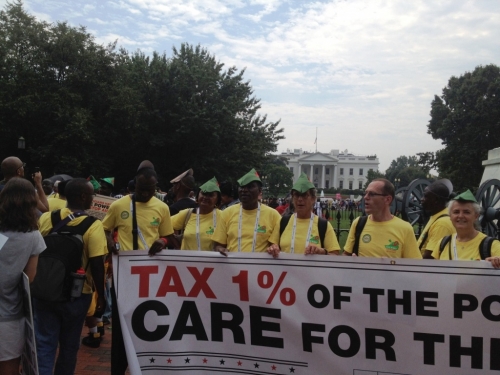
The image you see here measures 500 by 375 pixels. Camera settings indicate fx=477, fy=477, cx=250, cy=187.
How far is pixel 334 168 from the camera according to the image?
140 metres

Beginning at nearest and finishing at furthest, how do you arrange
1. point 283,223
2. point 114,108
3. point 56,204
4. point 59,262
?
point 59,262
point 283,223
point 56,204
point 114,108

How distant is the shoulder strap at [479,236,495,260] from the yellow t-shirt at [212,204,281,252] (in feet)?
5.56

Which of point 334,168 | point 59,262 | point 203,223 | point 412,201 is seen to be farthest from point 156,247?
point 334,168

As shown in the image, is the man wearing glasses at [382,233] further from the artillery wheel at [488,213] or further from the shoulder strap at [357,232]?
the artillery wheel at [488,213]

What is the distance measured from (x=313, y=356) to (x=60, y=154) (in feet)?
84.7

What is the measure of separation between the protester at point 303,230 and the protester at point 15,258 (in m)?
2.03

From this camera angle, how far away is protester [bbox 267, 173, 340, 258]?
13.8ft

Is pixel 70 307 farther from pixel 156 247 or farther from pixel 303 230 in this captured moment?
pixel 303 230

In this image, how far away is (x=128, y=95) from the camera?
28719 mm

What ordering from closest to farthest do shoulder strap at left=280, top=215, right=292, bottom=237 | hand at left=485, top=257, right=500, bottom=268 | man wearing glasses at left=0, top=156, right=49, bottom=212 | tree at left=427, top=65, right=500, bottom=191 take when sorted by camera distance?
1. hand at left=485, top=257, right=500, bottom=268
2. shoulder strap at left=280, top=215, right=292, bottom=237
3. man wearing glasses at left=0, top=156, right=49, bottom=212
4. tree at left=427, top=65, right=500, bottom=191

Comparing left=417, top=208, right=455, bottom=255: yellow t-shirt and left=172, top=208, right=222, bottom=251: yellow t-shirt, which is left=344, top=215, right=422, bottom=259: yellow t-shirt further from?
left=172, top=208, right=222, bottom=251: yellow t-shirt

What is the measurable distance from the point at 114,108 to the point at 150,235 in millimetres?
25074

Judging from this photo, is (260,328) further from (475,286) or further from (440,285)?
(475,286)

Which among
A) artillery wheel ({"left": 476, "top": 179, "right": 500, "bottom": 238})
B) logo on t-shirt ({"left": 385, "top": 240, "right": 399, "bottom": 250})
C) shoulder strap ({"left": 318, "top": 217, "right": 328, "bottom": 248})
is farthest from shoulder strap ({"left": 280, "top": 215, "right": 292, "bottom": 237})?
artillery wheel ({"left": 476, "top": 179, "right": 500, "bottom": 238})
